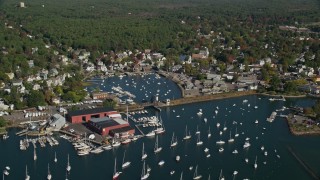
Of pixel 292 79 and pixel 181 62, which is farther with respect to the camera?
pixel 181 62

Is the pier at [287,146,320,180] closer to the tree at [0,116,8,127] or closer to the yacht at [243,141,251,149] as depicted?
the yacht at [243,141,251,149]

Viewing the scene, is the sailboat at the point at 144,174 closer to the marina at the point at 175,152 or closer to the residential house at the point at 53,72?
the marina at the point at 175,152

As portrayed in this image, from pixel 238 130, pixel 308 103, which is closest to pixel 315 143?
pixel 238 130

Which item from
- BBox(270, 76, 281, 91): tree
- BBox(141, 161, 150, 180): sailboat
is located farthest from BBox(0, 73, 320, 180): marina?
BBox(270, 76, 281, 91): tree

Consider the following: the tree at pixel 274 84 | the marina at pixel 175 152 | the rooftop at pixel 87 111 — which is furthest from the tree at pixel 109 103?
the tree at pixel 274 84

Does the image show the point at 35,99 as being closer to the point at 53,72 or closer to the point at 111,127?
the point at 111,127

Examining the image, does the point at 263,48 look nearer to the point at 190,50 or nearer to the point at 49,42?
the point at 190,50

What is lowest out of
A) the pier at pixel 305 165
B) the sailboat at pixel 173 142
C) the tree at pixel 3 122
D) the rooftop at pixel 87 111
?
the pier at pixel 305 165

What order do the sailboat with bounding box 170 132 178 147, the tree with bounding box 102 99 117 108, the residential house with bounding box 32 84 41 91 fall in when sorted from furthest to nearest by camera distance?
the residential house with bounding box 32 84 41 91
the tree with bounding box 102 99 117 108
the sailboat with bounding box 170 132 178 147

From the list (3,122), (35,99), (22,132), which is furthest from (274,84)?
(3,122)

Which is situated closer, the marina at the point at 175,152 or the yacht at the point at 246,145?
A: the marina at the point at 175,152

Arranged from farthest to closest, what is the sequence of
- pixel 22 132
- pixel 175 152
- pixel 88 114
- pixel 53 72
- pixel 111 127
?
pixel 53 72 → pixel 88 114 → pixel 22 132 → pixel 111 127 → pixel 175 152
